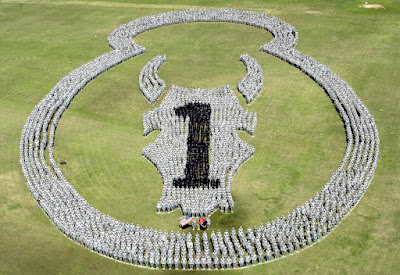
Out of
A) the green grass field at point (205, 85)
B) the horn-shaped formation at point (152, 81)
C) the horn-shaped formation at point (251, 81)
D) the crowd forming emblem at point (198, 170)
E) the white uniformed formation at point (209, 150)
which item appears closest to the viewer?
the crowd forming emblem at point (198, 170)

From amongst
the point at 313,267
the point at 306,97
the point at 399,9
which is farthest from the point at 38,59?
the point at 399,9

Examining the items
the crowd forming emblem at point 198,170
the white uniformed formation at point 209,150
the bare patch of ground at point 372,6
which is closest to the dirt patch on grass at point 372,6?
the bare patch of ground at point 372,6

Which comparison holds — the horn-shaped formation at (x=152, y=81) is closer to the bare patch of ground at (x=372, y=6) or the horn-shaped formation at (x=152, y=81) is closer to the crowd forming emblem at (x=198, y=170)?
the crowd forming emblem at (x=198, y=170)

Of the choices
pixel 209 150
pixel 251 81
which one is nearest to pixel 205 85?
pixel 251 81

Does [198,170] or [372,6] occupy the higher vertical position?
[372,6]

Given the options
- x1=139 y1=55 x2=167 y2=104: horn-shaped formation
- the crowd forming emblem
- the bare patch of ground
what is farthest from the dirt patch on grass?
x1=139 y1=55 x2=167 y2=104: horn-shaped formation

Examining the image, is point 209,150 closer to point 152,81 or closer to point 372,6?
point 152,81

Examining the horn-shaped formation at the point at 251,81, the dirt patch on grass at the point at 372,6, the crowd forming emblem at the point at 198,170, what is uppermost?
the dirt patch on grass at the point at 372,6
